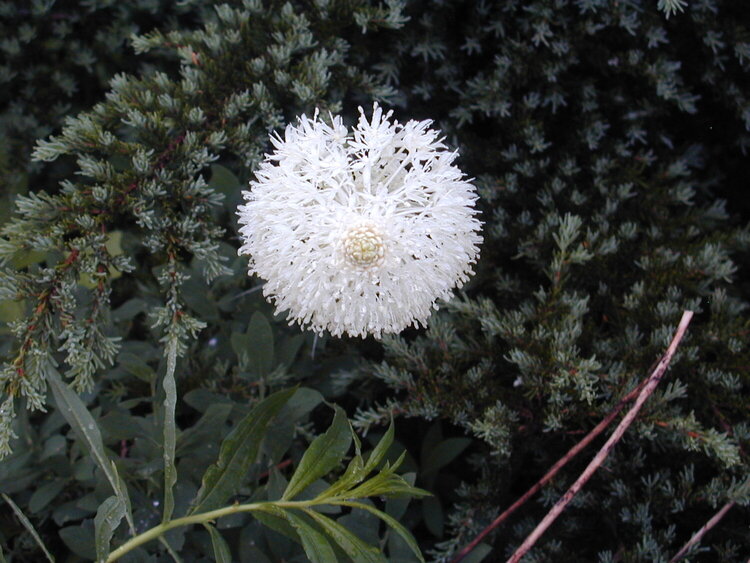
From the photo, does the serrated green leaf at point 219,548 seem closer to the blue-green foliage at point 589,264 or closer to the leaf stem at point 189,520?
the leaf stem at point 189,520

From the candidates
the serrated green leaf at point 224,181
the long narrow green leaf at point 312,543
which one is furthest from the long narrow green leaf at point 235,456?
the serrated green leaf at point 224,181

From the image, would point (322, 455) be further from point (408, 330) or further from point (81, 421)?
point (408, 330)

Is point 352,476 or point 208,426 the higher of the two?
point 208,426

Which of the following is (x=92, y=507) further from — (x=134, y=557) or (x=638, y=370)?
(x=638, y=370)

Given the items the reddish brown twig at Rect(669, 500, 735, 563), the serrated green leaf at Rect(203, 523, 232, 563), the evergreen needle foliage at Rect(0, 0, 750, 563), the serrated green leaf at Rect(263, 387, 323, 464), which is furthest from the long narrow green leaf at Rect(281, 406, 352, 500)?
the reddish brown twig at Rect(669, 500, 735, 563)

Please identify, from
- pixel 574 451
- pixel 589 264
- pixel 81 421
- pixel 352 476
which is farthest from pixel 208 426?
pixel 589 264

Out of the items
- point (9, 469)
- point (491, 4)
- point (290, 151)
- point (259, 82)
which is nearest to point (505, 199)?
point (491, 4)

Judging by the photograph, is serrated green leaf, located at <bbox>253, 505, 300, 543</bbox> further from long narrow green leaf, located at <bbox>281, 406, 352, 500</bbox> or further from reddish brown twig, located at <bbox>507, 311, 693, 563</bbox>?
reddish brown twig, located at <bbox>507, 311, 693, 563</bbox>
